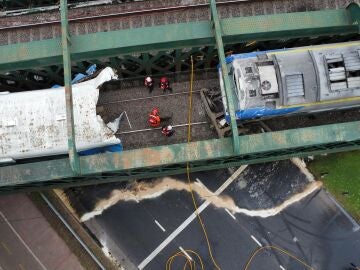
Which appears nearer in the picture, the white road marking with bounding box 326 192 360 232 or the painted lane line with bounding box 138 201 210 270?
the painted lane line with bounding box 138 201 210 270

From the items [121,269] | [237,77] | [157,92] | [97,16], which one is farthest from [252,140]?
[121,269]

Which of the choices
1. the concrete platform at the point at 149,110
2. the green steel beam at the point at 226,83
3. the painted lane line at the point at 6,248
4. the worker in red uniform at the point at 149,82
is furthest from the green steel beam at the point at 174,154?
the painted lane line at the point at 6,248

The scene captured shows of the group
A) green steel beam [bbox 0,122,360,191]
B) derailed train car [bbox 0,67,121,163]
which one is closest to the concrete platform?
derailed train car [bbox 0,67,121,163]

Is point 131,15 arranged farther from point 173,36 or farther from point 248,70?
point 248,70

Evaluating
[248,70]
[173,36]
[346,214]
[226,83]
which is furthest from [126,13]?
[346,214]

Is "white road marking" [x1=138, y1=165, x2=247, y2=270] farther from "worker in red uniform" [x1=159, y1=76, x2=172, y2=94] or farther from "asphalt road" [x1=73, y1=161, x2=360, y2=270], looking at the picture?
"worker in red uniform" [x1=159, y1=76, x2=172, y2=94]

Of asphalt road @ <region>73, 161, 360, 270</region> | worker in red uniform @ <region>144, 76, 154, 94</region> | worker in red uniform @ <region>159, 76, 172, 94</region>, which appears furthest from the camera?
asphalt road @ <region>73, 161, 360, 270</region>
